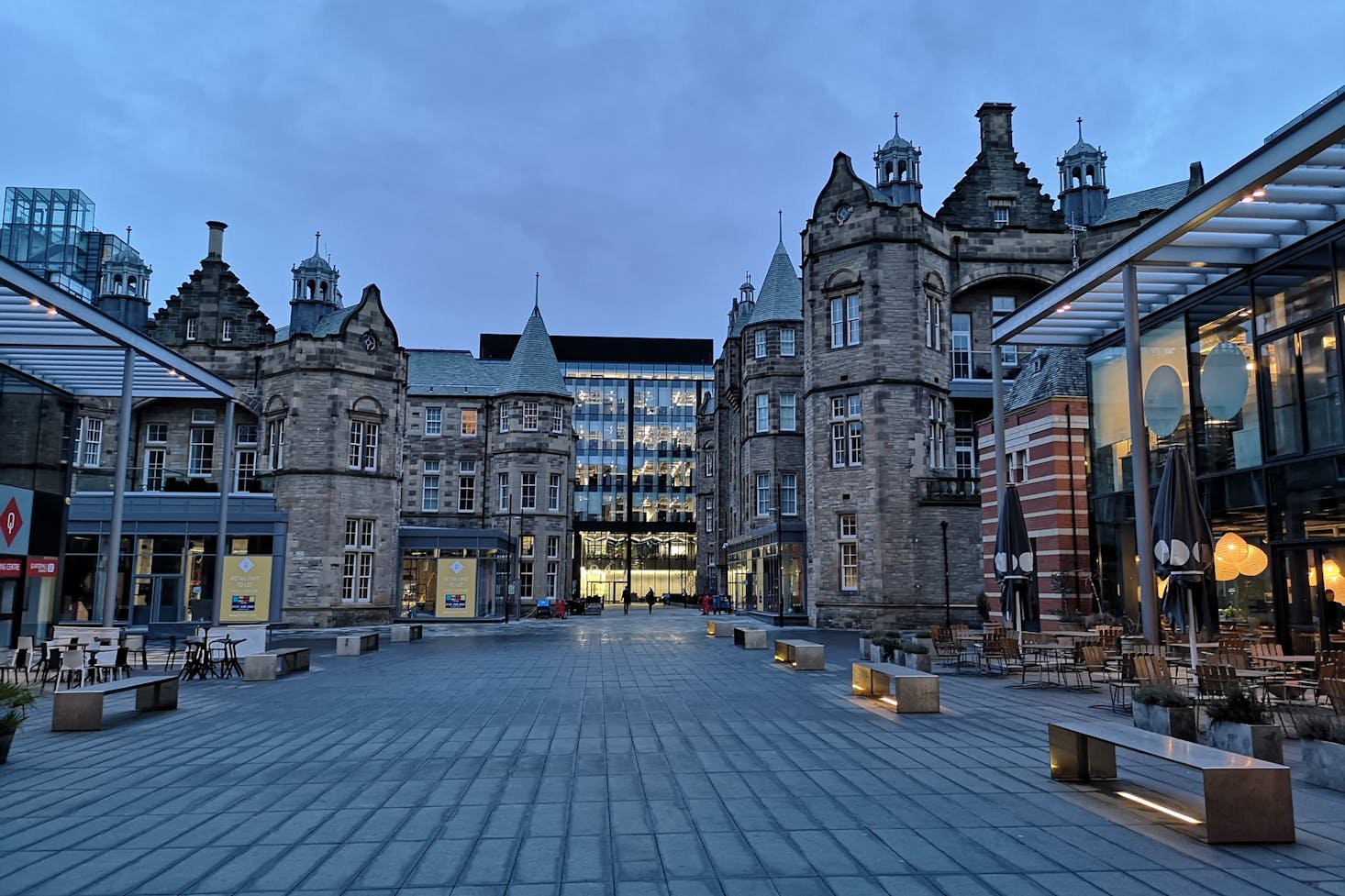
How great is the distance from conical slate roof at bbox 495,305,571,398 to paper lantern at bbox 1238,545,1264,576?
37.5 meters

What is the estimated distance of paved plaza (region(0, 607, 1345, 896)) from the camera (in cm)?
547

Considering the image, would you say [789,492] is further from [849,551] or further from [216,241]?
[216,241]

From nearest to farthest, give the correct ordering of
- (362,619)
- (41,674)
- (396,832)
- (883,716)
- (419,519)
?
(396,832)
(883,716)
(41,674)
(362,619)
(419,519)

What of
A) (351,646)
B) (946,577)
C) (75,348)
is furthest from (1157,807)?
(75,348)

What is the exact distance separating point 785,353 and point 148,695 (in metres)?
33.7

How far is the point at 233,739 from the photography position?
10352mm

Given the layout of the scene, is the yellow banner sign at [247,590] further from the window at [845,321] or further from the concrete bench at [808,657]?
the window at [845,321]

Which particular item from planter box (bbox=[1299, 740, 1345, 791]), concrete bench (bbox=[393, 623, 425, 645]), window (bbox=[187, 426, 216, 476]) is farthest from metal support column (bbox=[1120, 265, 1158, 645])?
window (bbox=[187, 426, 216, 476])

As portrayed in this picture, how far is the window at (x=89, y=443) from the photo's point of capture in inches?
1502

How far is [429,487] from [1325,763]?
4964cm

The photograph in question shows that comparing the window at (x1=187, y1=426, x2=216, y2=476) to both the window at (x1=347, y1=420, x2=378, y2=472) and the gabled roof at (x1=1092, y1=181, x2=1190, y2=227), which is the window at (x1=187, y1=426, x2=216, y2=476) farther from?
the gabled roof at (x1=1092, y1=181, x2=1190, y2=227)

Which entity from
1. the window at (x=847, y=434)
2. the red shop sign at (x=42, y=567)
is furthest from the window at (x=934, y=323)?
the red shop sign at (x=42, y=567)

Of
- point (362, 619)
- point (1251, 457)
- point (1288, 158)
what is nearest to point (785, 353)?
point (362, 619)

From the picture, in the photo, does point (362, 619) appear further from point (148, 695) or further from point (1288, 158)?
point (1288, 158)
